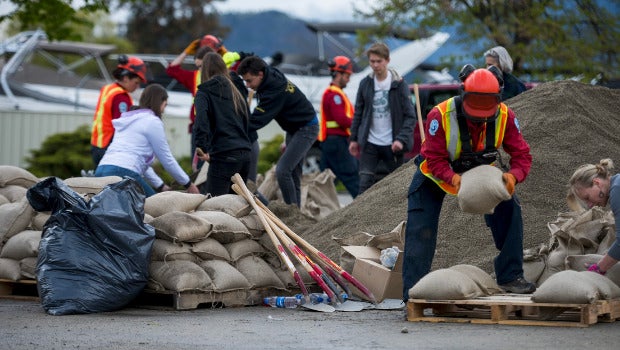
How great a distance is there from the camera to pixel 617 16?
20094 mm

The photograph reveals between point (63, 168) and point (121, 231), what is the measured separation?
504 inches

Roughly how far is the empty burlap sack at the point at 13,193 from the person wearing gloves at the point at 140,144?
25.5 inches

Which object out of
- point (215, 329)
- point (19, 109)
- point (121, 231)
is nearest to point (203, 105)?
point (121, 231)

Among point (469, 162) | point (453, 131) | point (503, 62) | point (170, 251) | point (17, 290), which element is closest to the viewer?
point (453, 131)

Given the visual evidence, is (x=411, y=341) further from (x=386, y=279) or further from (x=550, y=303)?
(x=386, y=279)

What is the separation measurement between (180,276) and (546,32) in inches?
522

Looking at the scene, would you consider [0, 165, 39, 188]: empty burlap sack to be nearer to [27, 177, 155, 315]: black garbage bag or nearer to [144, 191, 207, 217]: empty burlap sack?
[144, 191, 207, 217]: empty burlap sack

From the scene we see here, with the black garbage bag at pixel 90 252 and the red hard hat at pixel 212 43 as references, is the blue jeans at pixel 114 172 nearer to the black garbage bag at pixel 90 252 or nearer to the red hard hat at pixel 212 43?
the black garbage bag at pixel 90 252

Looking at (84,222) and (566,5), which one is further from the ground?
(566,5)

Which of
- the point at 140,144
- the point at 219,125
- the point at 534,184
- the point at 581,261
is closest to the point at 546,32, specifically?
the point at 534,184

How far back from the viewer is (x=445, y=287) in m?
7.06

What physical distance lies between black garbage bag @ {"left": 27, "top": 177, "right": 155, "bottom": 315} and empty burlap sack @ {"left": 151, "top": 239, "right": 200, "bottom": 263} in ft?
0.40

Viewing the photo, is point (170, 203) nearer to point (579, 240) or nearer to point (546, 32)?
point (579, 240)

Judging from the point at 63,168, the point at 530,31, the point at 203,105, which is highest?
the point at 530,31
